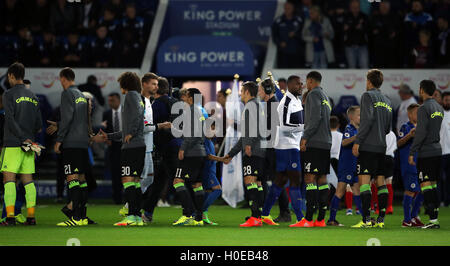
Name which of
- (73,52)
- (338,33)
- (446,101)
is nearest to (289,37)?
(338,33)

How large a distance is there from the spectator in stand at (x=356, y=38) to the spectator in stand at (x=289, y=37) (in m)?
1.17

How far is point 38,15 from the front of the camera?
22.9m

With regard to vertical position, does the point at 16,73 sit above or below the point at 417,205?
above

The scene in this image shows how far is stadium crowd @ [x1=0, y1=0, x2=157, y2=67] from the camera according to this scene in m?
21.4

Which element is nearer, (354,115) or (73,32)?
(354,115)

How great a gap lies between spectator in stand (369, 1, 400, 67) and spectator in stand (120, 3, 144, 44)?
5900mm

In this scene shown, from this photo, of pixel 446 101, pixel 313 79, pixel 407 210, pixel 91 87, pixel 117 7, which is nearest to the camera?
pixel 313 79

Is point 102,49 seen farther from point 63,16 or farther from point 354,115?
point 354,115

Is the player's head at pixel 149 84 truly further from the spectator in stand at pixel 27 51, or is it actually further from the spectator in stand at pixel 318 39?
the spectator in stand at pixel 27 51

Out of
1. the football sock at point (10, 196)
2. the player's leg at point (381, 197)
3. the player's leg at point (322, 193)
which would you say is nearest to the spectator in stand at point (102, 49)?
the football sock at point (10, 196)

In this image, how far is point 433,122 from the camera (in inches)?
487

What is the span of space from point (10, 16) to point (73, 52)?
105 inches
